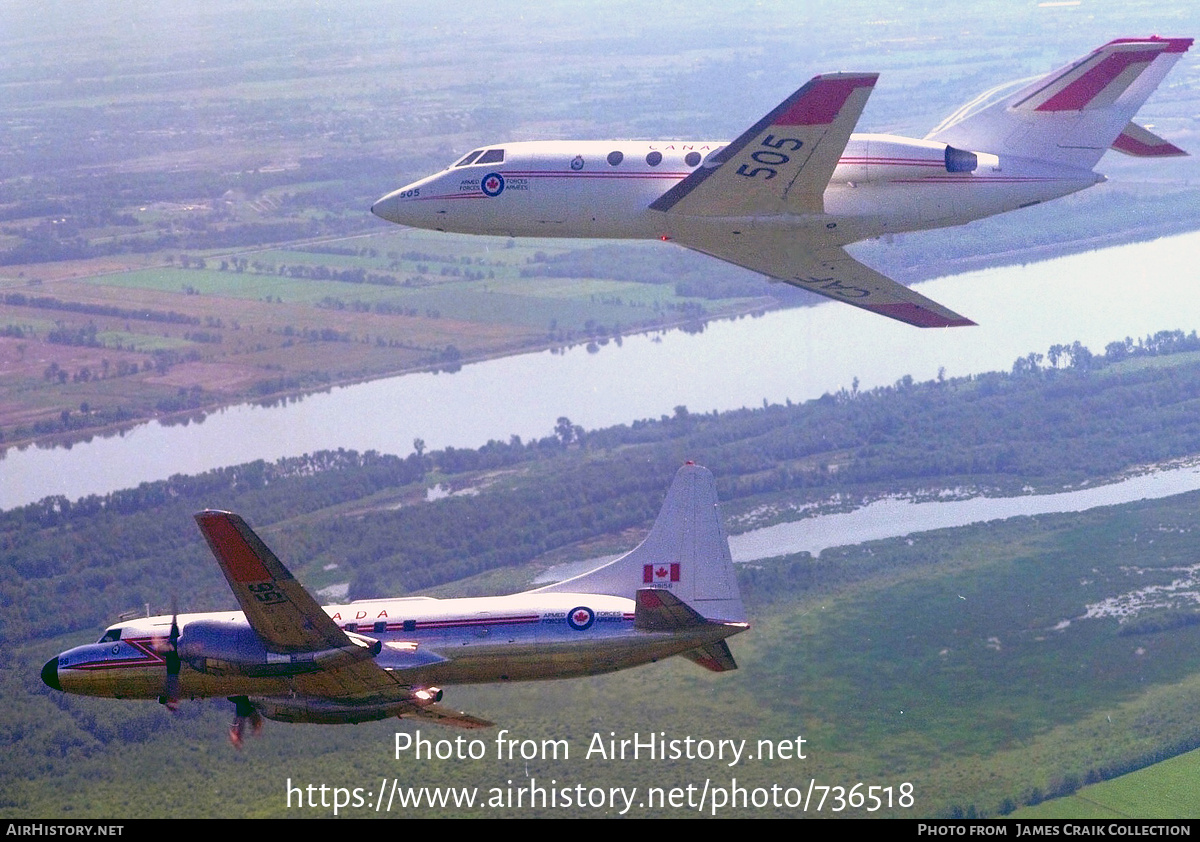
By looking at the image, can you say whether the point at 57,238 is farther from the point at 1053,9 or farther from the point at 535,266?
the point at 1053,9

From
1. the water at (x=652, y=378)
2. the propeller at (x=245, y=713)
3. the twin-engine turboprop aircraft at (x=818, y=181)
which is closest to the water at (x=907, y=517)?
the water at (x=652, y=378)

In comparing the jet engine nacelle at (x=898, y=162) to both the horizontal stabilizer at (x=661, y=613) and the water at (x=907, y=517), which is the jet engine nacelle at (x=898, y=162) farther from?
the water at (x=907, y=517)

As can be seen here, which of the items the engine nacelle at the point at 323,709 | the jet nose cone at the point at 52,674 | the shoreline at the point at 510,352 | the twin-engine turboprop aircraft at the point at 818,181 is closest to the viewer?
the engine nacelle at the point at 323,709

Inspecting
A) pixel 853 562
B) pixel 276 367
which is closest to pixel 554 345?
pixel 276 367

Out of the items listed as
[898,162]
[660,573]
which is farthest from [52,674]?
[898,162]

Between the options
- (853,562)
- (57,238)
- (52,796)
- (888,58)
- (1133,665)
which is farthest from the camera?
(888,58)
